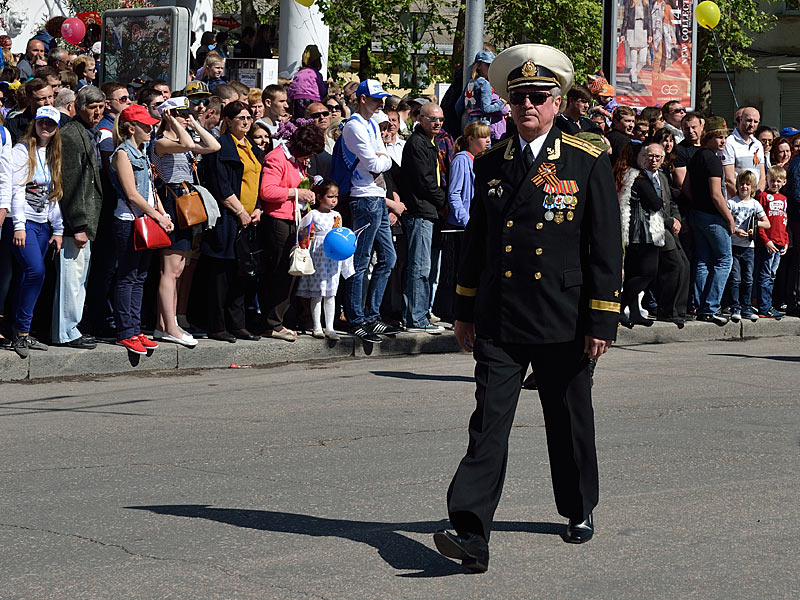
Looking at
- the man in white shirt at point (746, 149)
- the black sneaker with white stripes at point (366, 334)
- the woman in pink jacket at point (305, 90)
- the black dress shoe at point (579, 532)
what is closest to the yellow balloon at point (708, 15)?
the man in white shirt at point (746, 149)

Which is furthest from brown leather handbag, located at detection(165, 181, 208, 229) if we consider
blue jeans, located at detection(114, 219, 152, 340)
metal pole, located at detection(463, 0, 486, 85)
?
metal pole, located at detection(463, 0, 486, 85)

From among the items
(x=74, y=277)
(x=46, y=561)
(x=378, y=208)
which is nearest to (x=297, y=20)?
(x=378, y=208)

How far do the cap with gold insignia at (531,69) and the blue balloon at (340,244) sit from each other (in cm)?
641

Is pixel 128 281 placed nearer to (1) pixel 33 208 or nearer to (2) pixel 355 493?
(1) pixel 33 208

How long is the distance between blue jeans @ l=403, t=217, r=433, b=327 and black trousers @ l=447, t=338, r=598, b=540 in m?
7.63

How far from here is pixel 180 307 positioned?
12.3m

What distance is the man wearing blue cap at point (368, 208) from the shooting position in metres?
12.6

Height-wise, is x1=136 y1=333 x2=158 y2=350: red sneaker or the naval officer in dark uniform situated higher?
the naval officer in dark uniform

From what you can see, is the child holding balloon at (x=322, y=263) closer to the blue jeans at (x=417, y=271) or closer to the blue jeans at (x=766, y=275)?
the blue jeans at (x=417, y=271)

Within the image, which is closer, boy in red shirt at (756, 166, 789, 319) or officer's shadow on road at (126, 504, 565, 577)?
officer's shadow on road at (126, 504, 565, 577)

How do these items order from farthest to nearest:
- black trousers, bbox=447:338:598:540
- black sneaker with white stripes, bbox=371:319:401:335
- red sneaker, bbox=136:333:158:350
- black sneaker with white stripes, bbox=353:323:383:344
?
black sneaker with white stripes, bbox=371:319:401:335 → black sneaker with white stripes, bbox=353:323:383:344 → red sneaker, bbox=136:333:158:350 → black trousers, bbox=447:338:598:540

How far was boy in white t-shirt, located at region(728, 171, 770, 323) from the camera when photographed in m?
15.3

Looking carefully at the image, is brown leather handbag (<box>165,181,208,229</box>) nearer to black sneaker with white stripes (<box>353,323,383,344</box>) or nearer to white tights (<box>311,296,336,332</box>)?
white tights (<box>311,296,336,332</box>)

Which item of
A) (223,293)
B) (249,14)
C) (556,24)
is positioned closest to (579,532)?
(223,293)
